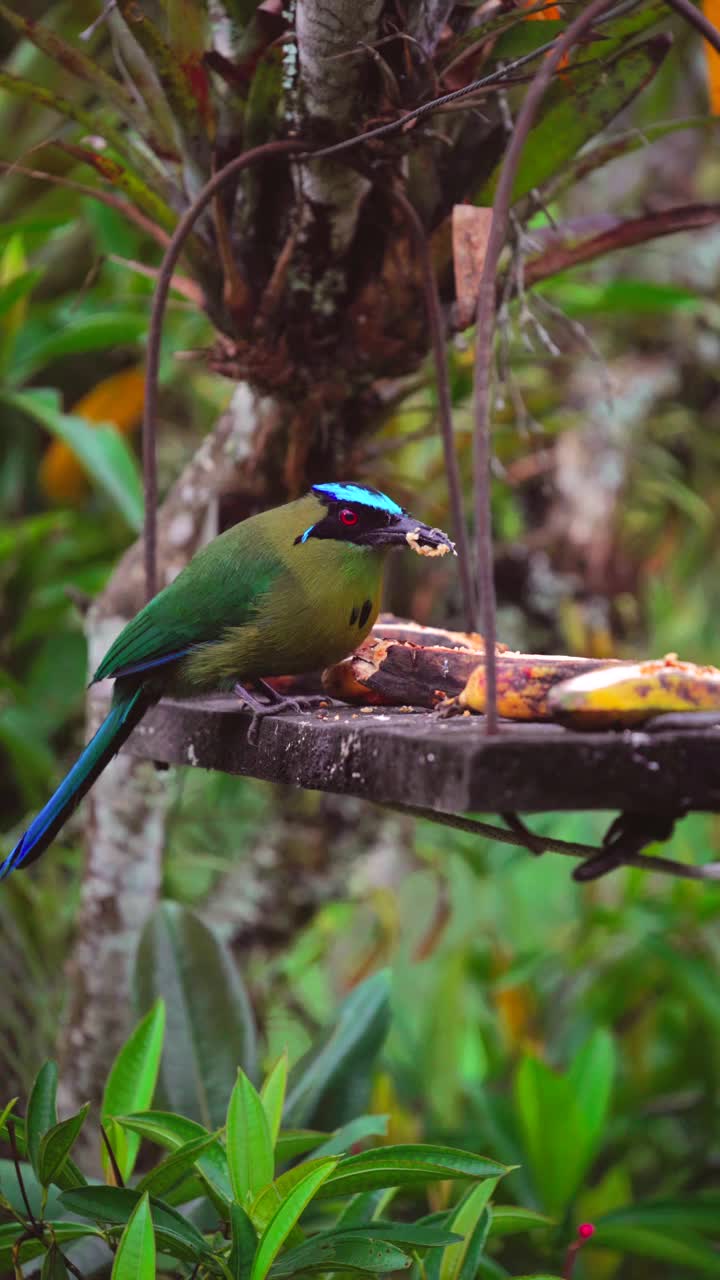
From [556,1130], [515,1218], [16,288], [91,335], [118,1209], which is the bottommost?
[556,1130]

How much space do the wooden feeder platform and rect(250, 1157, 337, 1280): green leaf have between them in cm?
38

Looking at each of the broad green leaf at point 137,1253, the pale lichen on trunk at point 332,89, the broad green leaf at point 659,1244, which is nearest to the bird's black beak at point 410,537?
the pale lichen on trunk at point 332,89

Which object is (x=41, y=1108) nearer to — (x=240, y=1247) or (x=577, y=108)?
(x=240, y=1247)

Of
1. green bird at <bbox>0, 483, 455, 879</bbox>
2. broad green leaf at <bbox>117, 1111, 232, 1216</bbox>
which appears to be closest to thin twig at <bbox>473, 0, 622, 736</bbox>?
green bird at <bbox>0, 483, 455, 879</bbox>

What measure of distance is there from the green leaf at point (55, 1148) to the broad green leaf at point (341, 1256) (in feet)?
0.81

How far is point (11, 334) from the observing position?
3199 millimetres

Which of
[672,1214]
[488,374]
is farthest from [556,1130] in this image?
[488,374]

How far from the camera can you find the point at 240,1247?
1241mm

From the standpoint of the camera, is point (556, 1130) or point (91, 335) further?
point (91, 335)

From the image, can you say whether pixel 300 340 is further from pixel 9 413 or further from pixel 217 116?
pixel 9 413

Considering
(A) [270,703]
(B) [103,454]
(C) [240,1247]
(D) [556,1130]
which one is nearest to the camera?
(C) [240,1247]

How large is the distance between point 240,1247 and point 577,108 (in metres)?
1.56

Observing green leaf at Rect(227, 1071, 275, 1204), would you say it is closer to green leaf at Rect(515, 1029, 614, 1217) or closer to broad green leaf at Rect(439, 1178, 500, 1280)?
broad green leaf at Rect(439, 1178, 500, 1280)

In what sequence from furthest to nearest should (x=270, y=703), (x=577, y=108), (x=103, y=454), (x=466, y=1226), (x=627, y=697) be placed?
(x=103, y=454) → (x=577, y=108) → (x=270, y=703) → (x=466, y=1226) → (x=627, y=697)
